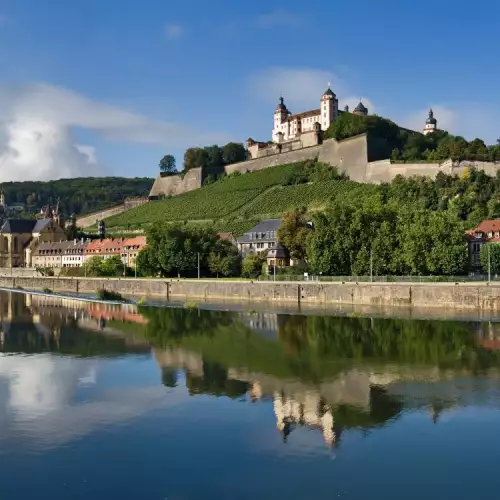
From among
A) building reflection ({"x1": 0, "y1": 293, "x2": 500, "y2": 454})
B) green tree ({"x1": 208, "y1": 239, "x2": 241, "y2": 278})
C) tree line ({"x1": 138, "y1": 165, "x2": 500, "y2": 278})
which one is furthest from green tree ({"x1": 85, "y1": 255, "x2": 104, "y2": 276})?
building reflection ({"x1": 0, "y1": 293, "x2": 500, "y2": 454})

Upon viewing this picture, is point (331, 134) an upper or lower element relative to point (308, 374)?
upper

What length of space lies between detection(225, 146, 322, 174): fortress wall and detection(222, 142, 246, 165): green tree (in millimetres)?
3541

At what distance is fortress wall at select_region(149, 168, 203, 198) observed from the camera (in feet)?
338

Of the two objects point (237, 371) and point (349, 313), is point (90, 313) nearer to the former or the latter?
point (349, 313)

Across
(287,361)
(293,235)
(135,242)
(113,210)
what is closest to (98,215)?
(113,210)

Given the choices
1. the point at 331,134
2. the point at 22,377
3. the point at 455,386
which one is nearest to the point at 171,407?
the point at 22,377

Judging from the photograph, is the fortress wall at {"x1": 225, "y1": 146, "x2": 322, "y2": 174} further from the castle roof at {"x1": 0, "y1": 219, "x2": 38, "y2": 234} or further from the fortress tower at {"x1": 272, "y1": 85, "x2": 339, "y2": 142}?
the castle roof at {"x1": 0, "y1": 219, "x2": 38, "y2": 234}

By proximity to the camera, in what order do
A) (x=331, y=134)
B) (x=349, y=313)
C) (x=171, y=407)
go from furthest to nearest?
(x=331, y=134) < (x=349, y=313) < (x=171, y=407)

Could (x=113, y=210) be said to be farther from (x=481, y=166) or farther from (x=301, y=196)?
(x=481, y=166)

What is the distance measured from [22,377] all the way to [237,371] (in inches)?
290

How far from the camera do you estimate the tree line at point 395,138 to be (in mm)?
74119

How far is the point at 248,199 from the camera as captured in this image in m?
86.5

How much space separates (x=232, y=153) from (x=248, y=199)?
860 inches

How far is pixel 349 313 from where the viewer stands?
1567 inches
